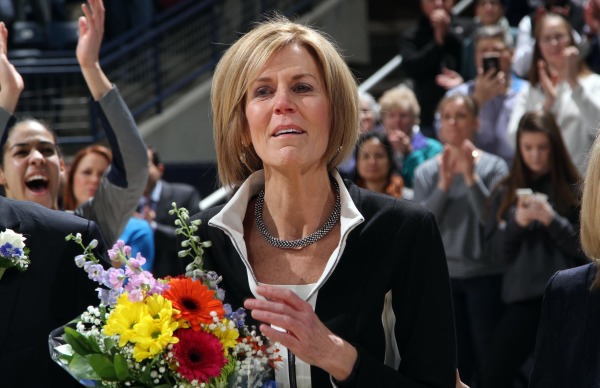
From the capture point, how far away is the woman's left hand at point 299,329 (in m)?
2.40

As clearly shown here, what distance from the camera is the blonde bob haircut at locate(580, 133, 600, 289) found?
2.60 metres

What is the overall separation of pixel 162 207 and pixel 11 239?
4.22m

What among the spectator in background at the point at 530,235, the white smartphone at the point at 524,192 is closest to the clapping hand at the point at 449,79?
the spectator in background at the point at 530,235

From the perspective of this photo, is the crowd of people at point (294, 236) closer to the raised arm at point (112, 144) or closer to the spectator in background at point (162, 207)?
the raised arm at point (112, 144)

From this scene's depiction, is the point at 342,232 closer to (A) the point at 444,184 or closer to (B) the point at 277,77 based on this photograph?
(B) the point at 277,77

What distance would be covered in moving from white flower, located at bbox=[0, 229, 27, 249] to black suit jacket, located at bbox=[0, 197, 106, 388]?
0.11m

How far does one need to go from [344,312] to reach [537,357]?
48 centimetres

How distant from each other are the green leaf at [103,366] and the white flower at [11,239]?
21.0 inches

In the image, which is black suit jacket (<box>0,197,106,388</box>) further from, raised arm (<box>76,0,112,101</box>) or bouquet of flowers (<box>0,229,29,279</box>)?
raised arm (<box>76,0,112,101</box>)

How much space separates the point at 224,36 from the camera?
11.1 m

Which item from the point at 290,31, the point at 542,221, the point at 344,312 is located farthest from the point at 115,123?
the point at 542,221

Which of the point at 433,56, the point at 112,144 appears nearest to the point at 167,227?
the point at 112,144

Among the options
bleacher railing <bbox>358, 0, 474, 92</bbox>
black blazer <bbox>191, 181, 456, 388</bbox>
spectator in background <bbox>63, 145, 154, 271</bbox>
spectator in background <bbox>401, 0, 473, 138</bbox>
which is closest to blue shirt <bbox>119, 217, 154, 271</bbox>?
spectator in background <bbox>63, 145, 154, 271</bbox>

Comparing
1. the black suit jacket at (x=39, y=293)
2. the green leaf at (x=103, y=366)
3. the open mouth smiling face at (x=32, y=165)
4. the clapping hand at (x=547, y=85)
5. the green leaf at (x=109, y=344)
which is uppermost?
the green leaf at (x=109, y=344)
